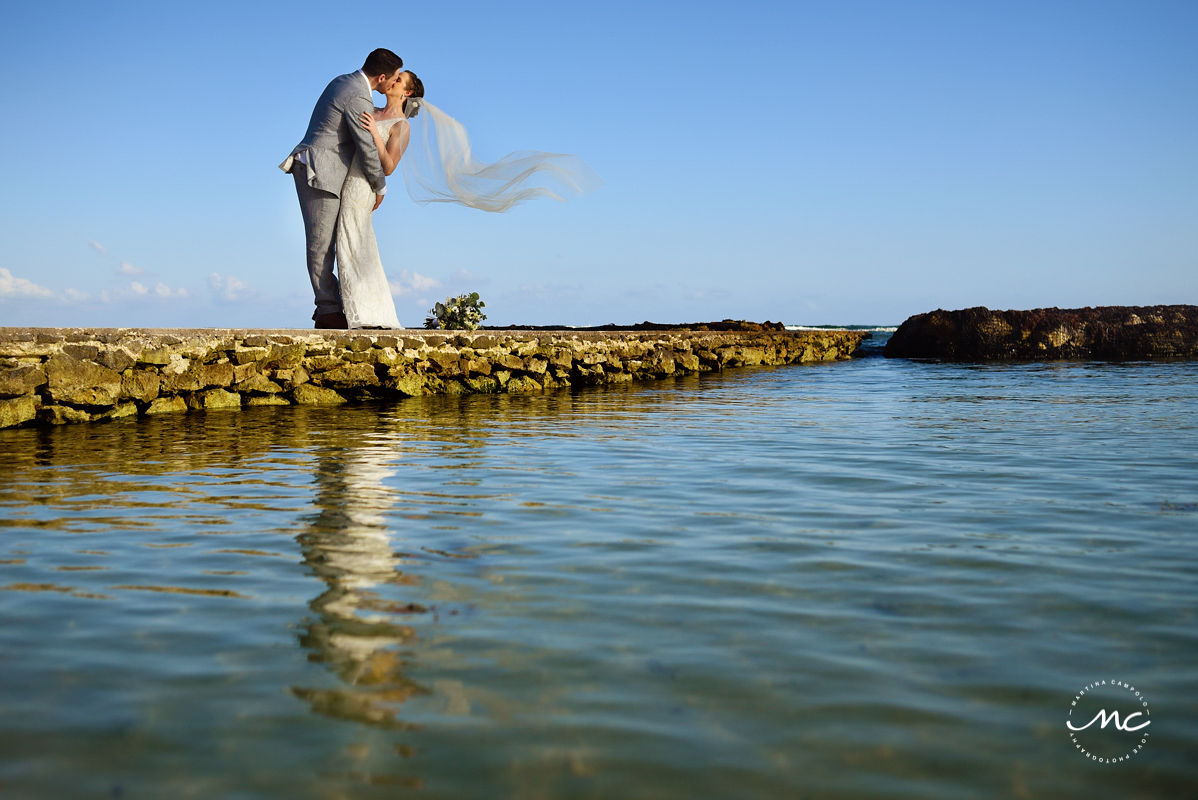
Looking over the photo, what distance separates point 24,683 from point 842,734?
6.56ft

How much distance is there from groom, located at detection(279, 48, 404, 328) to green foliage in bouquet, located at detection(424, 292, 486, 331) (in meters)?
3.21

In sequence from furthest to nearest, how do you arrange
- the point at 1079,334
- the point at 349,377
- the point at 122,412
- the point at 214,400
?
the point at 1079,334 → the point at 349,377 → the point at 214,400 → the point at 122,412

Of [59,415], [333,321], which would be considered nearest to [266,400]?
[333,321]

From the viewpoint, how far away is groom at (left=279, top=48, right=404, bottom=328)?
32.7 ft

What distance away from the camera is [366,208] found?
10383 mm

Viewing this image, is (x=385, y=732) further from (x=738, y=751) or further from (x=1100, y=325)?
(x=1100, y=325)

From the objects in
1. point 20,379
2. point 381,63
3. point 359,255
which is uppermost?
point 381,63

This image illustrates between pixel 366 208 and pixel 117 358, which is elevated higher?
pixel 366 208

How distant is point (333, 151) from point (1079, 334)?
19.1 meters

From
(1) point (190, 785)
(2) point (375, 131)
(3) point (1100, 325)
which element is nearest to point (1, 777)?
(1) point (190, 785)

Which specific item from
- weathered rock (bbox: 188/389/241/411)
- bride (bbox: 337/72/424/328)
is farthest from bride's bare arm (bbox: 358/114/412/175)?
weathered rock (bbox: 188/389/241/411)

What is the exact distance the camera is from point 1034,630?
8.64ft

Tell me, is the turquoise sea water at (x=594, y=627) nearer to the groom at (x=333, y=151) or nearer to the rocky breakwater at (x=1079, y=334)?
the groom at (x=333, y=151)

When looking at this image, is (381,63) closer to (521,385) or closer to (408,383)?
(408,383)
